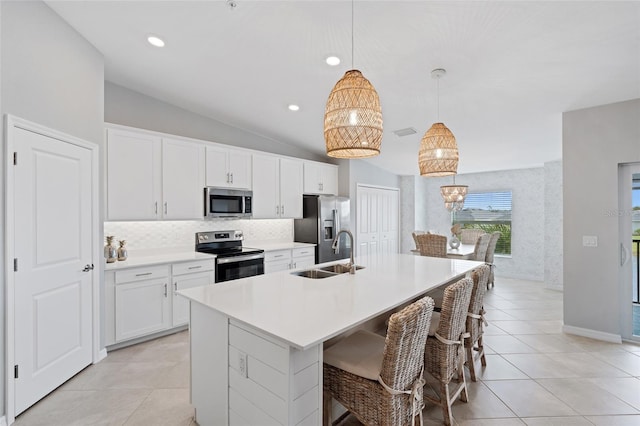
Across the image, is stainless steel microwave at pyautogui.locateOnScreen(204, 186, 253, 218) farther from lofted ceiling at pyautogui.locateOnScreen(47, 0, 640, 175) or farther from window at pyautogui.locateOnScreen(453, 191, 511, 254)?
window at pyautogui.locateOnScreen(453, 191, 511, 254)

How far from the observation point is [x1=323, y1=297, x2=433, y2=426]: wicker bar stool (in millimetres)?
1437

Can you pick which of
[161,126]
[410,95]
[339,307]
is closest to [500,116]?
[410,95]

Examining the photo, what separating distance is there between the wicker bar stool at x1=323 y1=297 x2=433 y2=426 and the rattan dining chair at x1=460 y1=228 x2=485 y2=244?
19.1 feet

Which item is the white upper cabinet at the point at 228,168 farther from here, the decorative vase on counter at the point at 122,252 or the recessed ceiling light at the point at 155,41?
the recessed ceiling light at the point at 155,41

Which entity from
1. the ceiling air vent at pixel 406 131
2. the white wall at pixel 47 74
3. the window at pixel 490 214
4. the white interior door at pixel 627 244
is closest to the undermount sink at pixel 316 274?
the white wall at pixel 47 74

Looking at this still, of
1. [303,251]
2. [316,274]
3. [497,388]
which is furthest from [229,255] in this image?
[497,388]

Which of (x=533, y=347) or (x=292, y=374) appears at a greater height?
(x=292, y=374)

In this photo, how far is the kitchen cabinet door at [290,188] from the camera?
513 centimetres

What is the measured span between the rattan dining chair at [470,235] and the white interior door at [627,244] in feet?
10.7

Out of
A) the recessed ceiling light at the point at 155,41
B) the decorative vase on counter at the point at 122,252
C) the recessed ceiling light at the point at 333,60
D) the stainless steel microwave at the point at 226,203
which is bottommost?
the decorative vase on counter at the point at 122,252

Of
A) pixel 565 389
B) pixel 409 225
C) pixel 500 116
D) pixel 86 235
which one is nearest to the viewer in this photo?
pixel 565 389

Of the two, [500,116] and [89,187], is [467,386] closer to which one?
[500,116]

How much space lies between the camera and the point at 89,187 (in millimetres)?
2881

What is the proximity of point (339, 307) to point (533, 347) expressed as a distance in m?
→ 2.80
